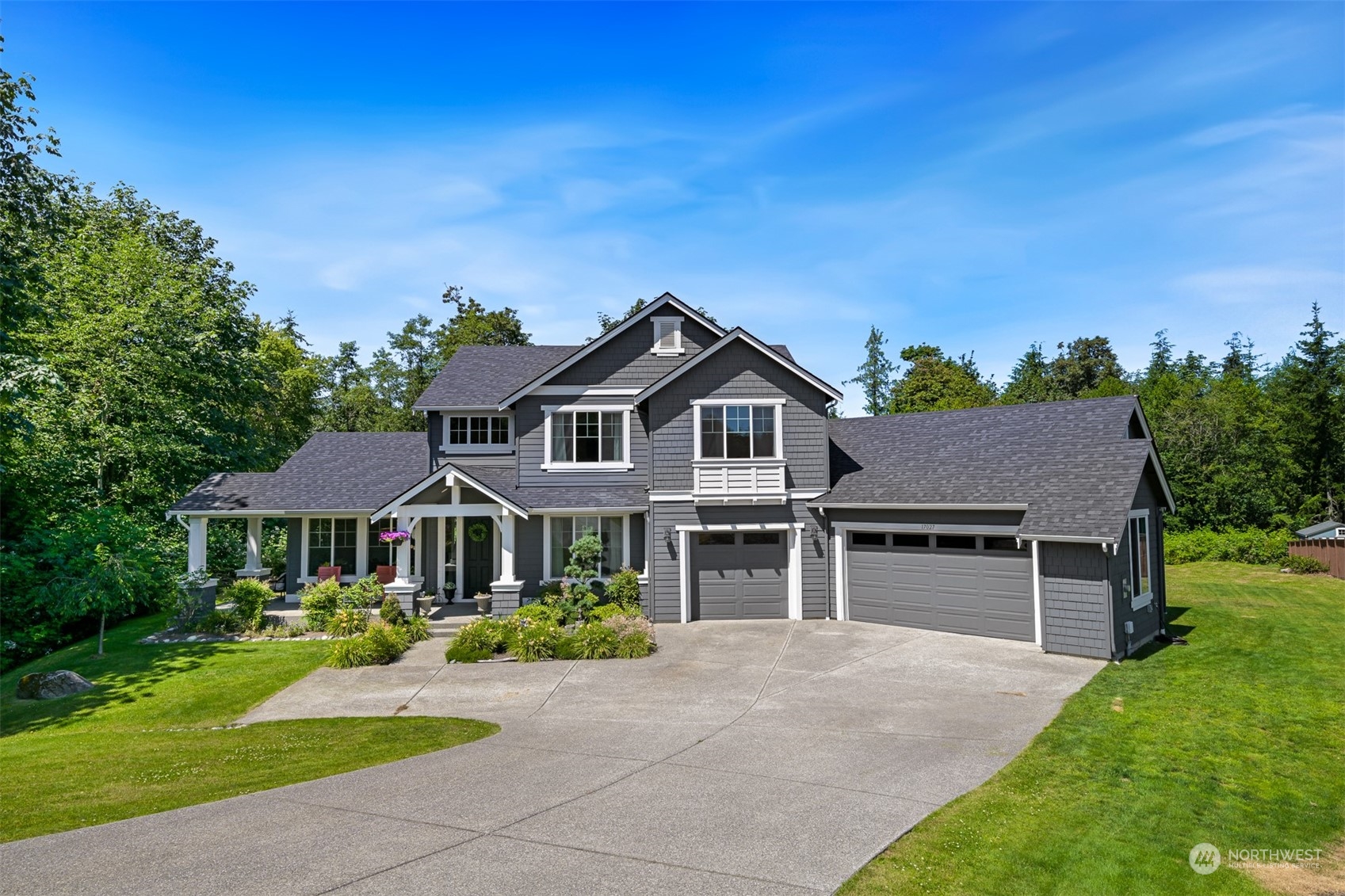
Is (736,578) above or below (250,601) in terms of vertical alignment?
above

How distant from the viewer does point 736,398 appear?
19547 mm

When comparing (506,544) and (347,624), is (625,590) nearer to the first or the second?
(506,544)

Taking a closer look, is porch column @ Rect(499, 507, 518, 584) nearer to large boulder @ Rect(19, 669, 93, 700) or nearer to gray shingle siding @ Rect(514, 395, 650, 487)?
gray shingle siding @ Rect(514, 395, 650, 487)

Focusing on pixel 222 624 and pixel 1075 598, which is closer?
pixel 1075 598

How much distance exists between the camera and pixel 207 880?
604cm

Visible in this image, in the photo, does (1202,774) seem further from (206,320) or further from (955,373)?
(955,373)

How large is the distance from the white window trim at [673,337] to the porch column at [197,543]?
1338cm

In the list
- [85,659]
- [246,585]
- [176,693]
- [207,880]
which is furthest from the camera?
[246,585]

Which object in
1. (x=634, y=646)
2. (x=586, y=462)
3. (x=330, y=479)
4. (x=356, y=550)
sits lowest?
(x=634, y=646)

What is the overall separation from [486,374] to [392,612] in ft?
28.5

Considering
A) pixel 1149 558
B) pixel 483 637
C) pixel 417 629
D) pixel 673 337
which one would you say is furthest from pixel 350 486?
pixel 1149 558

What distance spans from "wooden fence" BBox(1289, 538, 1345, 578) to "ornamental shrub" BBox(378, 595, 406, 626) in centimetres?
3359

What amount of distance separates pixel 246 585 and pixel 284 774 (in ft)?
37.9

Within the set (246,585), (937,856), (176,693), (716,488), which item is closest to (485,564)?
(246,585)
